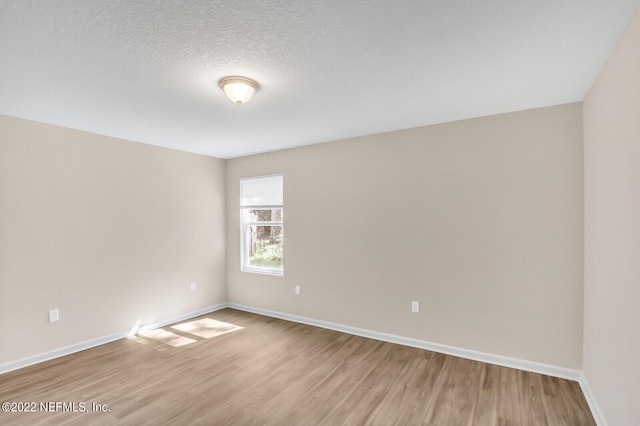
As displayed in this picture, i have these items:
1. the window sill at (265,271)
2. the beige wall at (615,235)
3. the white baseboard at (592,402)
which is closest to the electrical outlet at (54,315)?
the window sill at (265,271)

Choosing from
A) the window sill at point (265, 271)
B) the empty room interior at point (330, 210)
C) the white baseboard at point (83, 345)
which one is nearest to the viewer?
the empty room interior at point (330, 210)

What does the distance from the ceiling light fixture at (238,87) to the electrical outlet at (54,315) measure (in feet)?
9.87

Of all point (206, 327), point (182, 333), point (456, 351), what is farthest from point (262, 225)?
point (456, 351)

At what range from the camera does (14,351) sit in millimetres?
2928

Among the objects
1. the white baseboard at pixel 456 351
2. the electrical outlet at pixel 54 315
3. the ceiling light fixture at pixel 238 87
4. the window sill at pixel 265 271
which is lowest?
the white baseboard at pixel 456 351

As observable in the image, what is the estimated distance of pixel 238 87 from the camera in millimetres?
2229

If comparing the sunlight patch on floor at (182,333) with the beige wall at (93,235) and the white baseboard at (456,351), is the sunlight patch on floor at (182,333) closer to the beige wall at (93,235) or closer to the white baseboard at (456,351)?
the beige wall at (93,235)

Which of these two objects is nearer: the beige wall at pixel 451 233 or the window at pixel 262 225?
the beige wall at pixel 451 233

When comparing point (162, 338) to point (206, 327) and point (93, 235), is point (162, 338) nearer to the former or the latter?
point (206, 327)

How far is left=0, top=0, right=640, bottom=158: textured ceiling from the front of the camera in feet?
4.95

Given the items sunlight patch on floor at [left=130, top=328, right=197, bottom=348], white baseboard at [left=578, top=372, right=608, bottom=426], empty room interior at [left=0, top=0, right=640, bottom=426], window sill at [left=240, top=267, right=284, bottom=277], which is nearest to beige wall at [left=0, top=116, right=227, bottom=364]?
empty room interior at [left=0, top=0, right=640, bottom=426]

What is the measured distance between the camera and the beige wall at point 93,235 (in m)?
2.96

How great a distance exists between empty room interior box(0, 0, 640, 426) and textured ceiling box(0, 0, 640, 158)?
19mm

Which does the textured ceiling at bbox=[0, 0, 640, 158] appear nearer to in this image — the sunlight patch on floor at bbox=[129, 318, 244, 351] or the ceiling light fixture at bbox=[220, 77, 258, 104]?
the ceiling light fixture at bbox=[220, 77, 258, 104]
